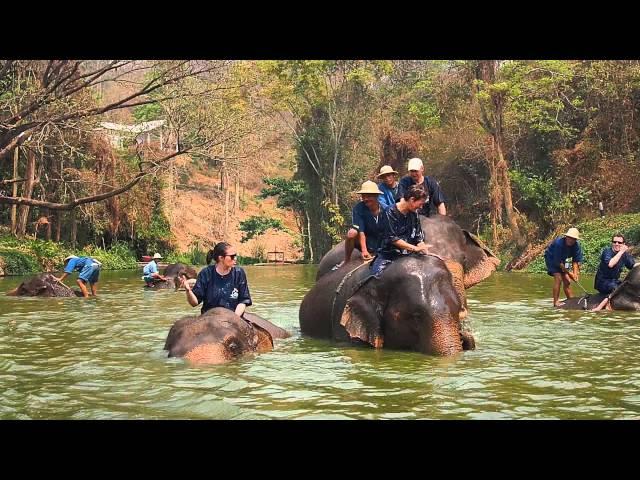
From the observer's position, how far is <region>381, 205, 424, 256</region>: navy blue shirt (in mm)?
9398

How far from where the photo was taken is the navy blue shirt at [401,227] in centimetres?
940

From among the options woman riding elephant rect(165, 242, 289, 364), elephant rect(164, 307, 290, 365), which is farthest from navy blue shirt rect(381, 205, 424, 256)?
elephant rect(164, 307, 290, 365)

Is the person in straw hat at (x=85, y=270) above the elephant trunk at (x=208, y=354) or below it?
above

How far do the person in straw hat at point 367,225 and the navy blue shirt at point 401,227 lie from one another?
650 mm

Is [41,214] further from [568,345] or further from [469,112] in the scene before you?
[568,345]

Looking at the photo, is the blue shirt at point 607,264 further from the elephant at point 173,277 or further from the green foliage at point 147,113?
the green foliage at point 147,113

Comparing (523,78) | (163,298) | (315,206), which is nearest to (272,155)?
(315,206)

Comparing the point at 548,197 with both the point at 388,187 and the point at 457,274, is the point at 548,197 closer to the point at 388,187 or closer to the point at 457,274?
the point at 388,187

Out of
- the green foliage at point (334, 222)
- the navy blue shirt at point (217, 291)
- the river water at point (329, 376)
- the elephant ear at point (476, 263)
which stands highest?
the green foliage at point (334, 222)

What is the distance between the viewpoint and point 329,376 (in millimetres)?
7898

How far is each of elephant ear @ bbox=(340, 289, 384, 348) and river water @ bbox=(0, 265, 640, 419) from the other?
186 mm

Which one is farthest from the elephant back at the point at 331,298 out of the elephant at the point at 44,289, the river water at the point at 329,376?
the elephant at the point at 44,289

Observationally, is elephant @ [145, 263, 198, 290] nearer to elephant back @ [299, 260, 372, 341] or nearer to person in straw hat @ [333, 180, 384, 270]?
elephant back @ [299, 260, 372, 341]

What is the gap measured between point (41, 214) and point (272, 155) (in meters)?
33.1
